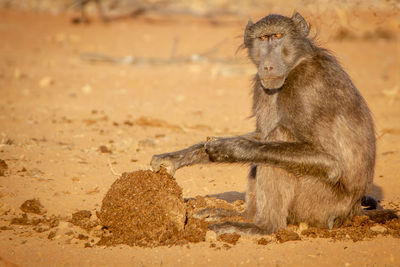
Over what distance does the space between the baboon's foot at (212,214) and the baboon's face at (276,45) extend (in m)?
1.16

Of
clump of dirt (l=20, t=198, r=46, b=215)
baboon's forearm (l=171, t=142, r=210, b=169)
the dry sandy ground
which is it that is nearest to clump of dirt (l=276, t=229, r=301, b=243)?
the dry sandy ground

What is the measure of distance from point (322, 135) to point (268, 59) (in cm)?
71

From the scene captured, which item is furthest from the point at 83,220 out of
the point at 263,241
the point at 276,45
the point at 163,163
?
the point at 276,45

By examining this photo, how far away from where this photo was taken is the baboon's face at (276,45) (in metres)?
4.03

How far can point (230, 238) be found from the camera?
13.0ft

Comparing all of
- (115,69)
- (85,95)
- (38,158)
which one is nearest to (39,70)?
(115,69)

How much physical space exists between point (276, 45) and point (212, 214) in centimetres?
148

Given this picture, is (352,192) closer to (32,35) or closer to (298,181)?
(298,181)

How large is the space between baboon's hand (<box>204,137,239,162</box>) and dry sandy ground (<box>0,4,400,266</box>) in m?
0.63

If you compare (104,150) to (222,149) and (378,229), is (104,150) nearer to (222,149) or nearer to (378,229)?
A: (222,149)

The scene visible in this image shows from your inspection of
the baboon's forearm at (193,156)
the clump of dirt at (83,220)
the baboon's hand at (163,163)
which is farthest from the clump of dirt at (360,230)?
the clump of dirt at (83,220)

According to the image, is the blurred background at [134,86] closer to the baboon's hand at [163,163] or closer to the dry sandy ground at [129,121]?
the dry sandy ground at [129,121]

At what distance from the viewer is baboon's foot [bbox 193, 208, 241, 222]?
447 centimetres

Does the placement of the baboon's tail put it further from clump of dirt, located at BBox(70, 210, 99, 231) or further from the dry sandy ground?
clump of dirt, located at BBox(70, 210, 99, 231)
